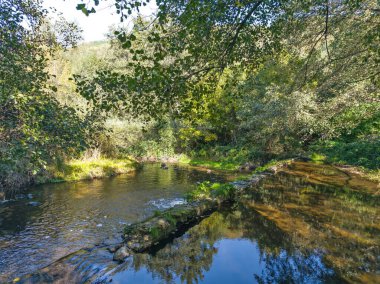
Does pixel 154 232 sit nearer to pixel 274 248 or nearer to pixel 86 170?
pixel 274 248

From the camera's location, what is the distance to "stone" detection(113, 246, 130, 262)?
697 centimetres

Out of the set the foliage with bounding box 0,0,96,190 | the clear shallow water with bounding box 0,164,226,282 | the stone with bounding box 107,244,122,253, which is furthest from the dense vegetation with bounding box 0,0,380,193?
the stone with bounding box 107,244,122,253

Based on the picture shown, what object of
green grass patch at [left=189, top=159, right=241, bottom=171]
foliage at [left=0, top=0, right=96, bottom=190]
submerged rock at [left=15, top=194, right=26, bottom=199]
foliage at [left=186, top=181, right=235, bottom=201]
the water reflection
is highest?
foliage at [left=0, top=0, right=96, bottom=190]

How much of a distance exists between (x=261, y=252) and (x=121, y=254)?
3567 mm

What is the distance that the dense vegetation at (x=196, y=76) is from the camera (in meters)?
4.55

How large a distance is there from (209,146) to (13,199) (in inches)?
817

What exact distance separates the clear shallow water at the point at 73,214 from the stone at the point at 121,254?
32.9 inches

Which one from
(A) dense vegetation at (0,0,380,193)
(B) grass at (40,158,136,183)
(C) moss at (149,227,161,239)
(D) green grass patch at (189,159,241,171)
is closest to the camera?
(A) dense vegetation at (0,0,380,193)

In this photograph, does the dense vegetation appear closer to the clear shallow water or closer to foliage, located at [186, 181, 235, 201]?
the clear shallow water

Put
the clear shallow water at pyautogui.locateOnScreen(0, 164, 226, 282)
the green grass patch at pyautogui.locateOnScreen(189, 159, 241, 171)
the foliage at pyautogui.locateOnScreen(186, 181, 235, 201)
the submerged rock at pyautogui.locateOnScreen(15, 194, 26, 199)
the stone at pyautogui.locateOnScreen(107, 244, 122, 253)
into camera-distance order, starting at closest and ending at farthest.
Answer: the stone at pyautogui.locateOnScreen(107, 244, 122, 253) → the clear shallow water at pyautogui.locateOnScreen(0, 164, 226, 282) → the foliage at pyautogui.locateOnScreen(186, 181, 235, 201) → the submerged rock at pyautogui.locateOnScreen(15, 194, 26, 199) → the green grass patch at pyautogui.locateOnScreen(189, 159, 241, 171)

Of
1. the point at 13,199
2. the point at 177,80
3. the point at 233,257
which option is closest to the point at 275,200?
the point at 233,257

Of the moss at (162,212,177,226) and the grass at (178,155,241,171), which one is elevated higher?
the grass at (178,155,241,171)

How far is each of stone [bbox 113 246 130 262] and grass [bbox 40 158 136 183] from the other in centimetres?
1274

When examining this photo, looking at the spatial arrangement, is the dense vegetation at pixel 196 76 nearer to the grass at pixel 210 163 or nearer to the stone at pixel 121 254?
the grass at pixel 210 163
